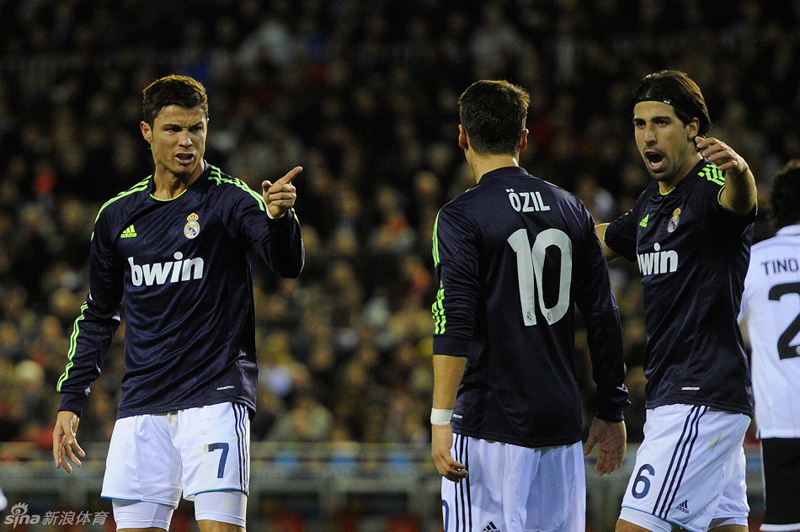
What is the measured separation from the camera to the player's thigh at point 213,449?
4723mm

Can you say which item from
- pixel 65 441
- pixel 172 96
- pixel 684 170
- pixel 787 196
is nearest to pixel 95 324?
pixel 65 441

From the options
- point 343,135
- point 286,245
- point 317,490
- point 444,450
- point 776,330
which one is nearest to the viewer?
point 444,450

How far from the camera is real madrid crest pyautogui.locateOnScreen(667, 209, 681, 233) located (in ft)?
15.8

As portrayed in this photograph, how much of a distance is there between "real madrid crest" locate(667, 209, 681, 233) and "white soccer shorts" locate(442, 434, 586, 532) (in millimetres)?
1129

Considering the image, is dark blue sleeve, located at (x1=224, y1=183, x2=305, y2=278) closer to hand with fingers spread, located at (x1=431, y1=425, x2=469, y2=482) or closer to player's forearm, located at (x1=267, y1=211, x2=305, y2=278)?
player's forearm, located at (x1=267, y1=211, x2=305, y2=278)

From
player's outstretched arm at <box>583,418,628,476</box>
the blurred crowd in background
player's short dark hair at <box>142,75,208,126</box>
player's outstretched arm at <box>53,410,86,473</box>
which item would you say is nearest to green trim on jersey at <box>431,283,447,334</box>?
player's outstretched arm at <box>583,418,628,476</box>

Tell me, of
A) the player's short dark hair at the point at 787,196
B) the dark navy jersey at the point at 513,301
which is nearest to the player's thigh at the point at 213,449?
the dark navy jersey at the point at 513,301

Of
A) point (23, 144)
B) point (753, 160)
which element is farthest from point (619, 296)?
point (23, 144)

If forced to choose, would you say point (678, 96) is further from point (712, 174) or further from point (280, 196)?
point (280, 196)

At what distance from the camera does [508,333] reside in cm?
429

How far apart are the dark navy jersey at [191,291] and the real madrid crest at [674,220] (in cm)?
163

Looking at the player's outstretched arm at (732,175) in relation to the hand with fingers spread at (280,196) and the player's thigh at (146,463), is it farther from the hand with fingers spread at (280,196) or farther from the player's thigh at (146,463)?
the player's thigh at (146,463)

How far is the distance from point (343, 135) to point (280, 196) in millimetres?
8170

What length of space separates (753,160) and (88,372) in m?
7.43
